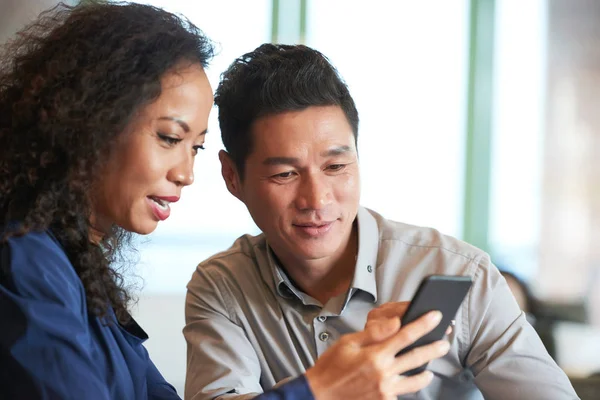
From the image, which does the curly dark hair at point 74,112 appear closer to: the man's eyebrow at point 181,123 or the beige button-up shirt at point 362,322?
the man's eyebrow at point 181,123

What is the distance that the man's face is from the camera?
179 cm

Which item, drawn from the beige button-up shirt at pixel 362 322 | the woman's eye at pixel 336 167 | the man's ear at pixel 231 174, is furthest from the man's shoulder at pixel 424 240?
the man's ear at pixel 231 174

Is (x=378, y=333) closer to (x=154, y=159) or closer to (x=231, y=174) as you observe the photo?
(x=154, y=159)

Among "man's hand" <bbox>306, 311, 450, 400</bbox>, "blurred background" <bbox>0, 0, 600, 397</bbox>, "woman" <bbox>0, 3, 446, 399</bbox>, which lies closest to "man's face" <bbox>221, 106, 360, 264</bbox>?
"woman" <bbox>0, 3, 446, 399</bbox>

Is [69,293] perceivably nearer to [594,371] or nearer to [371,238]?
[371,238]

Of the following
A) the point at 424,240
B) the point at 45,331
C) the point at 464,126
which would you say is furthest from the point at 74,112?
the point at 464,126

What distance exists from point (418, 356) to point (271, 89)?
0.81 meters

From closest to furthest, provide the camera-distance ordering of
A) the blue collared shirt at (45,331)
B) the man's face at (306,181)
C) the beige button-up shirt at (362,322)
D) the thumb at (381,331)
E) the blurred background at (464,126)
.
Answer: the blue collared shirt at (45,331) < the thumb at (381,331) < the beige button-up shirt at (362,322) < the man's face at (306,181) < the blurred background at (464,126)

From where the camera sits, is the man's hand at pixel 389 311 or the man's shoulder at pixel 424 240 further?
the man's shoulder at pixel 424 240

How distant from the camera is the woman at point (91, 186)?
120 cm

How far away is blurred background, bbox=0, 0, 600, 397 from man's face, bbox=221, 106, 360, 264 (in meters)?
3.08

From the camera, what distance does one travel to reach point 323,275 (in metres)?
1.92

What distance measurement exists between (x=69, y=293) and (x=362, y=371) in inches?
19.2

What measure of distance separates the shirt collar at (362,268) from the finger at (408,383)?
1.58 feet
